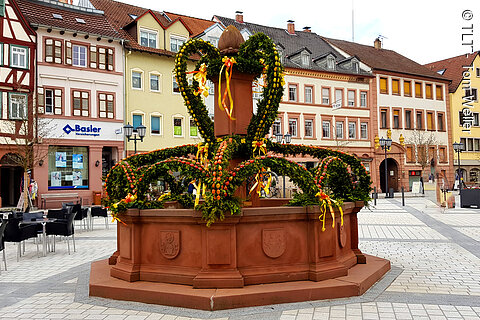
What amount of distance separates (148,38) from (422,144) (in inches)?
1089

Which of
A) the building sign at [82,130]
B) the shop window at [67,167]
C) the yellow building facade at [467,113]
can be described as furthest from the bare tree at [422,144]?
the shop window at [67,167]

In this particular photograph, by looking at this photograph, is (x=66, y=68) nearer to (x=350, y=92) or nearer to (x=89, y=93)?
(x=89, y=93)

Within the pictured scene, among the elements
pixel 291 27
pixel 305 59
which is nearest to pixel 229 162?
pixel 305 59

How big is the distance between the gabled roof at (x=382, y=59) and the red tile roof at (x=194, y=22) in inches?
541

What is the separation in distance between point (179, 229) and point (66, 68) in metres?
23.8

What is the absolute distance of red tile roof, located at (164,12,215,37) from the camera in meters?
35.8

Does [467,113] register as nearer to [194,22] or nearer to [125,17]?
[194,22]

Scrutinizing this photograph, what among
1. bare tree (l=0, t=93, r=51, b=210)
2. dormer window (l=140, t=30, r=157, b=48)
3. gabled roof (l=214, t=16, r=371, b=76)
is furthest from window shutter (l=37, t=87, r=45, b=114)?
gabled roof (l=214, t=16, r=371, b=76)

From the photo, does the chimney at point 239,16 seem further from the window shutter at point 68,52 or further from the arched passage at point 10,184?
the arched passage at point 10,184

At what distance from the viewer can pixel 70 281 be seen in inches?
296

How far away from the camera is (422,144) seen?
4303 centimetres

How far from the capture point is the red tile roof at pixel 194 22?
35781 millimetres

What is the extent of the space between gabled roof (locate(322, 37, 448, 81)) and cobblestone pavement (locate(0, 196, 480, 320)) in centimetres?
3352

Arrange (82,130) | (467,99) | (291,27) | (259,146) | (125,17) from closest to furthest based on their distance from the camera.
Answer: (259,146) < (82,130) < (125,17) < (291,27) < (467,99)
